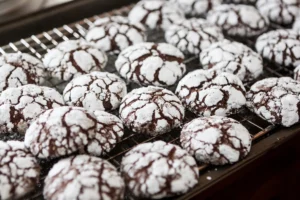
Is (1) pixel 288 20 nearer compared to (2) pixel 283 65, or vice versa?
(2) pixel 283 65

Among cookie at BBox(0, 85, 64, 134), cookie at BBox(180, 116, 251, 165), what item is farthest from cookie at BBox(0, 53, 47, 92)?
cookie at BBox(180, 116, 251, 165)

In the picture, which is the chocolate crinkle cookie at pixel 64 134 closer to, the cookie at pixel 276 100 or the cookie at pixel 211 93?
the cookie at pixel 211 93

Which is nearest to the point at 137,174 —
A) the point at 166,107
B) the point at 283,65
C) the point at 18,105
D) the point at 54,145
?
the point at 54,145

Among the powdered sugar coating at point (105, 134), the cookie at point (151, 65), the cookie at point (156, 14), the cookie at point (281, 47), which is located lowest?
the cookie at point (281, 47)

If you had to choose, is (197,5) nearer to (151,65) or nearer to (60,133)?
(151,65)

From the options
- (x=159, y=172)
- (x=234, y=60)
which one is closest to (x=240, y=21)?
(x=234, y=60)

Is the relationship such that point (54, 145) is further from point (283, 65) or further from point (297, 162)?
point (283, 65)

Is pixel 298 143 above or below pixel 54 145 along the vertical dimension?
below

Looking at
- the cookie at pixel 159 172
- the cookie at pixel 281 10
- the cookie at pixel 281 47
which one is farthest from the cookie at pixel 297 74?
the cookie at pixel 159 172
